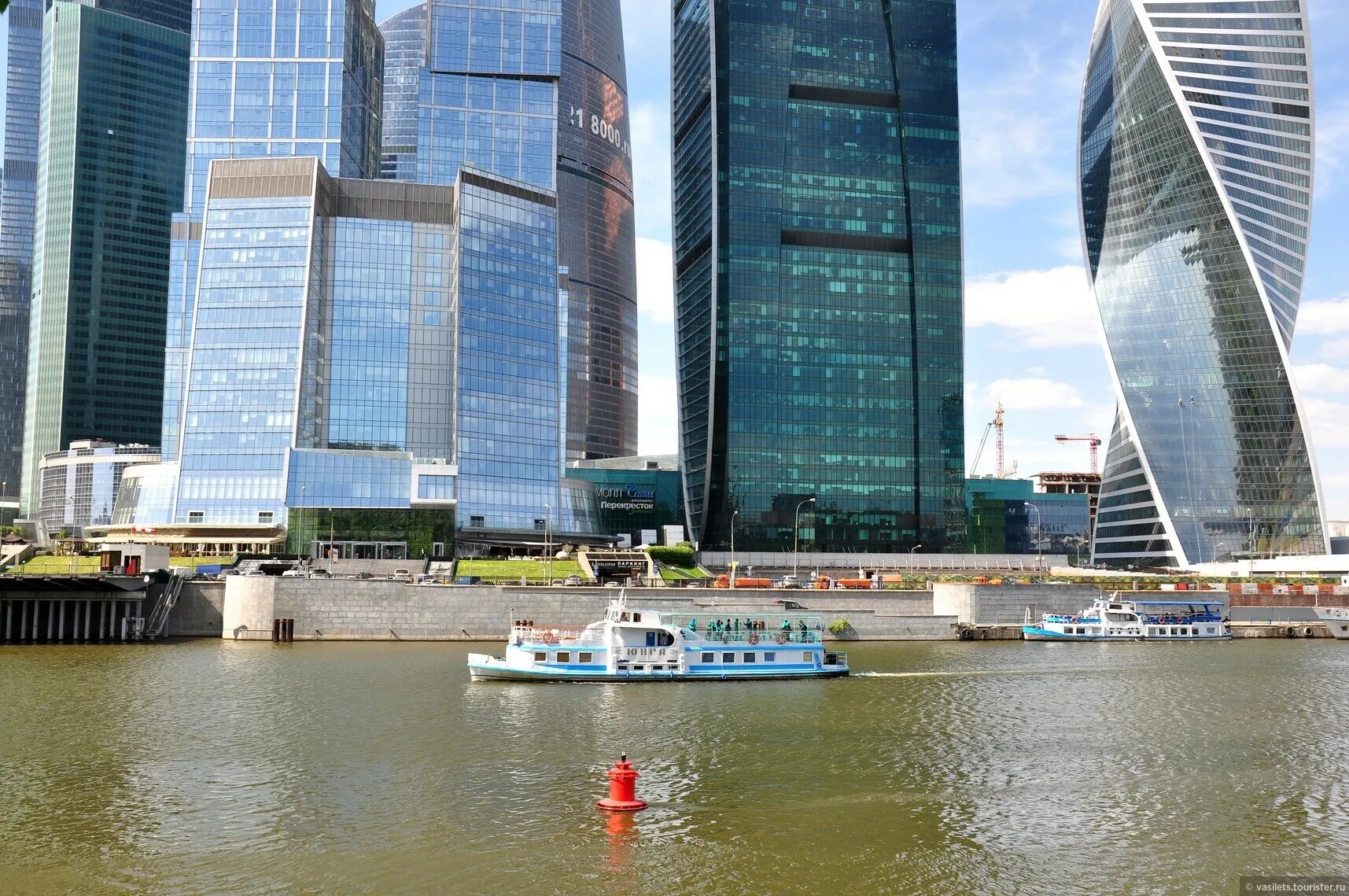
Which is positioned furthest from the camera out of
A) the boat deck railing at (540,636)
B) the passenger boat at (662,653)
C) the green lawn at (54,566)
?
the green lawn at (54,566)

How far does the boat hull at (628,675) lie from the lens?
80.9 metres

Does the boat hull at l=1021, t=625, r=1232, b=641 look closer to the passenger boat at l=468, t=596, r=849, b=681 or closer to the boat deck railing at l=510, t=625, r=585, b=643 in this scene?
the passenger boat at l=468, t=596, r=849, b=681

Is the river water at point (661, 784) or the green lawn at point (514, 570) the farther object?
the green lawn at point (514, 570)

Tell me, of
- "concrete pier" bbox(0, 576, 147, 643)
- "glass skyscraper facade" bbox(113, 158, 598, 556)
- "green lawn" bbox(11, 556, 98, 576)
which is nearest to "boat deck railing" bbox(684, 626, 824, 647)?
"concrete pier" bbox(0, 576, 147, 643)

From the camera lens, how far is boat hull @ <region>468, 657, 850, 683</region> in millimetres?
80938

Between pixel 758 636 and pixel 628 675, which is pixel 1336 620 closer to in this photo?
pixel 758 636

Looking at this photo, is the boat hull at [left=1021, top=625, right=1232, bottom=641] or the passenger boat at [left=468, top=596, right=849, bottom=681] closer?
the passenger boat at [left=468, top=596, right=849, bottom=681]

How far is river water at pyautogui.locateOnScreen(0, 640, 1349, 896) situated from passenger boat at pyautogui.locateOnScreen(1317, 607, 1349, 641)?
5585cm

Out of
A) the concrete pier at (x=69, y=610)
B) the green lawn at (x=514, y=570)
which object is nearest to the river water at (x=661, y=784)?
the concrete pier at (x=69, y=610)

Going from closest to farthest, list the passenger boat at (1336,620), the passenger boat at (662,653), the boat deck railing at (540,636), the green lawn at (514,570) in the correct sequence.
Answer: the passenger boat at (662,653)
the boat deck railing at (540,636)
the green lawn at (514,570)
the passenger boat at (1336,620)

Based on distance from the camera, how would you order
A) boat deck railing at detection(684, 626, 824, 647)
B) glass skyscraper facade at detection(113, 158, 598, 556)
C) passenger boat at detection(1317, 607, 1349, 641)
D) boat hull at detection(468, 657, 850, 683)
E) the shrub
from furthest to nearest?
glass skyscraper facade at detection(113, 158, 598, 556) < the shrub < passenger boat at detection(1317, 607, 1349, 641) < boat deck railing at detection(684, 626, 824, 647) < boat hull at detection(468, 657, 850, 683)

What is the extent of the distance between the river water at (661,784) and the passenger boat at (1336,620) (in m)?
55.9

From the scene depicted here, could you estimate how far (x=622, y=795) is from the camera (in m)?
44.9

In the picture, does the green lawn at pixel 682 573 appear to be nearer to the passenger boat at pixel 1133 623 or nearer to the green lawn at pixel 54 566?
the passenger boat at pixel 1133 623
